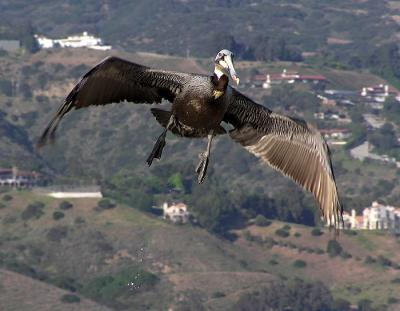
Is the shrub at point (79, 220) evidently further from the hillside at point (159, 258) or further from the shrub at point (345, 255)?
the shrub at point (345, 255)

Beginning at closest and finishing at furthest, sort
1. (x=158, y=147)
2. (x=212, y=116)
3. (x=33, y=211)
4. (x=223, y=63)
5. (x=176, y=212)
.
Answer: (x=223, y=63), (x=212, y=116), (x=158, y=147), (x=33, y=211), (x=176, y=212)

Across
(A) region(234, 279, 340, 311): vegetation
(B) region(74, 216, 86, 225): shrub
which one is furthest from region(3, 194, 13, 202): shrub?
(A) region(234, 279, 340, 311): vegetation

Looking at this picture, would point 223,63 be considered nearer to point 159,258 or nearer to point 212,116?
point 212,116

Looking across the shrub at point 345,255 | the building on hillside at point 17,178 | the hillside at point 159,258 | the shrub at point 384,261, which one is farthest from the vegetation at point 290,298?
the building on hillside at point 17,178

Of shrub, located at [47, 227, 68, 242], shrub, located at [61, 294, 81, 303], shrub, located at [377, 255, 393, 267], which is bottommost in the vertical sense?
shrub, located at [377, 255, 393, 267]

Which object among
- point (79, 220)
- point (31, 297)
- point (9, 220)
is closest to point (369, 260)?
point (79, 220)

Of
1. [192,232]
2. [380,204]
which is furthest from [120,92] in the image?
[380,204]

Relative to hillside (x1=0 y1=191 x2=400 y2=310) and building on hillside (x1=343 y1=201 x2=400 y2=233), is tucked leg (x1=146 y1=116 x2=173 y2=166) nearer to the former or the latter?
hillside (x1=0 y1=191 x2=400 y2=310)
